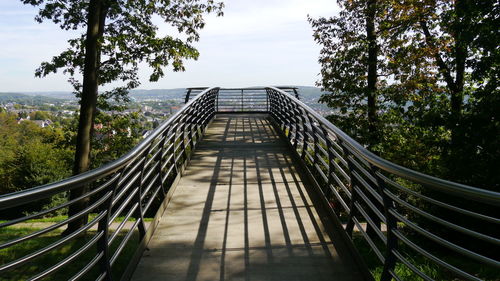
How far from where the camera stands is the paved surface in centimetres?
344

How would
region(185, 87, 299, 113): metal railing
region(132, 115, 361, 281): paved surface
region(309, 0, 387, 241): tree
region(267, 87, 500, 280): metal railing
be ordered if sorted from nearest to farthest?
region(267, 87, 500, 280): metal railing
region(132, 115, 361, 281): paved surface
region(309, 0, 387, 241): tree
region(185, 87, 299, 113): metal railing

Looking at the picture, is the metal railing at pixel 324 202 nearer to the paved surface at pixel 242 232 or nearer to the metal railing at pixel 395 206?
the metal railing at pixel 395 206

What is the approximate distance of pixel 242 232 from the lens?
14.0ft

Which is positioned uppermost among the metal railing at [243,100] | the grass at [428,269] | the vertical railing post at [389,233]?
the metal railing at [243,100]

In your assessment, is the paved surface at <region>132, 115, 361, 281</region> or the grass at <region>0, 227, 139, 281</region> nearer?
the paved surface at <region>132, 115, 361, 281</region>

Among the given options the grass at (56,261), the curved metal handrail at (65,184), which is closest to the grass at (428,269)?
the curved metal handrail at (65,184)

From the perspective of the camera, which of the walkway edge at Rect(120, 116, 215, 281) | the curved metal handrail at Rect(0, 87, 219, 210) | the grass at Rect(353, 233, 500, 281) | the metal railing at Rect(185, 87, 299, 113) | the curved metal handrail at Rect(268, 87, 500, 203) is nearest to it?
the curved metal handrail at Rect(0, 87, 219, 210)

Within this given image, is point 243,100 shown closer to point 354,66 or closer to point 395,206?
point 354,66

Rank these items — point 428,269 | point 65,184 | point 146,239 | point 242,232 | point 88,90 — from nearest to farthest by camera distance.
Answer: point 65,184, point 146,239, point 242,232, point 428,269, point 88,90

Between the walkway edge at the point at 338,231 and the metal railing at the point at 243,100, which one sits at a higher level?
the metal railing at the point at 243,100

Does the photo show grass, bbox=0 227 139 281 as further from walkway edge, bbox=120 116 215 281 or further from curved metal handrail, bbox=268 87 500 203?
curved metal handrail, bbox=268 87 500 203

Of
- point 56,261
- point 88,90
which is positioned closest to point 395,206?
point 56,261

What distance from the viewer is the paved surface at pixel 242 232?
3439mm

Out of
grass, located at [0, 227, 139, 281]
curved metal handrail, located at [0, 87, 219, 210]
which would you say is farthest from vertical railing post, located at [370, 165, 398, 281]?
grass, located at [0, 227, 139, 281]
